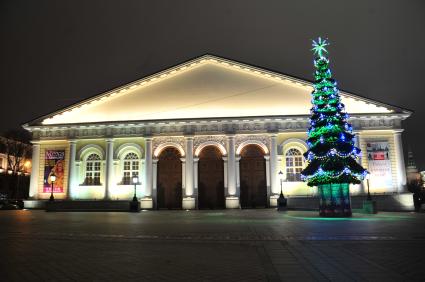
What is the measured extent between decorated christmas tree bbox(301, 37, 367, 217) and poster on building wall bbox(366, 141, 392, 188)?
12986 mm

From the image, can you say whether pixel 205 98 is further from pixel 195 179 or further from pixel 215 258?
pixel 215 258

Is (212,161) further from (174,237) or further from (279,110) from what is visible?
(174,237)

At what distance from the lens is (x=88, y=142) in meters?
37.1

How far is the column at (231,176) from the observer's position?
34.0 meters

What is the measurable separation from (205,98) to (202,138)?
12.8 ft

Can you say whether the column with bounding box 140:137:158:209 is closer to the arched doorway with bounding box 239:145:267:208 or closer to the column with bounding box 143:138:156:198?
the column with bounding box 143:138:156:198

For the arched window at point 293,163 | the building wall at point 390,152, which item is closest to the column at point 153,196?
the arched window at point 293,163

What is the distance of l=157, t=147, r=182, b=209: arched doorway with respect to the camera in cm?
3584

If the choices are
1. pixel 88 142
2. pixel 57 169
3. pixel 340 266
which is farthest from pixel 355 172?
pixel 57 169

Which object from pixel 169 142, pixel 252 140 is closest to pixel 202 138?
pixel 169 142

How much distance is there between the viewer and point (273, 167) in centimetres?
3456

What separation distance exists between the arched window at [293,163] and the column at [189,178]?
29.6ft

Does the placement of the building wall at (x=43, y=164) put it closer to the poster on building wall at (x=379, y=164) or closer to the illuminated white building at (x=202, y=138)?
the illuminated white building at (x=202, y=138)

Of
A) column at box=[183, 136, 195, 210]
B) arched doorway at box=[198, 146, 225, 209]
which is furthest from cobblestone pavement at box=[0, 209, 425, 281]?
arched doorway at box=[198, 146, 225, 209]
